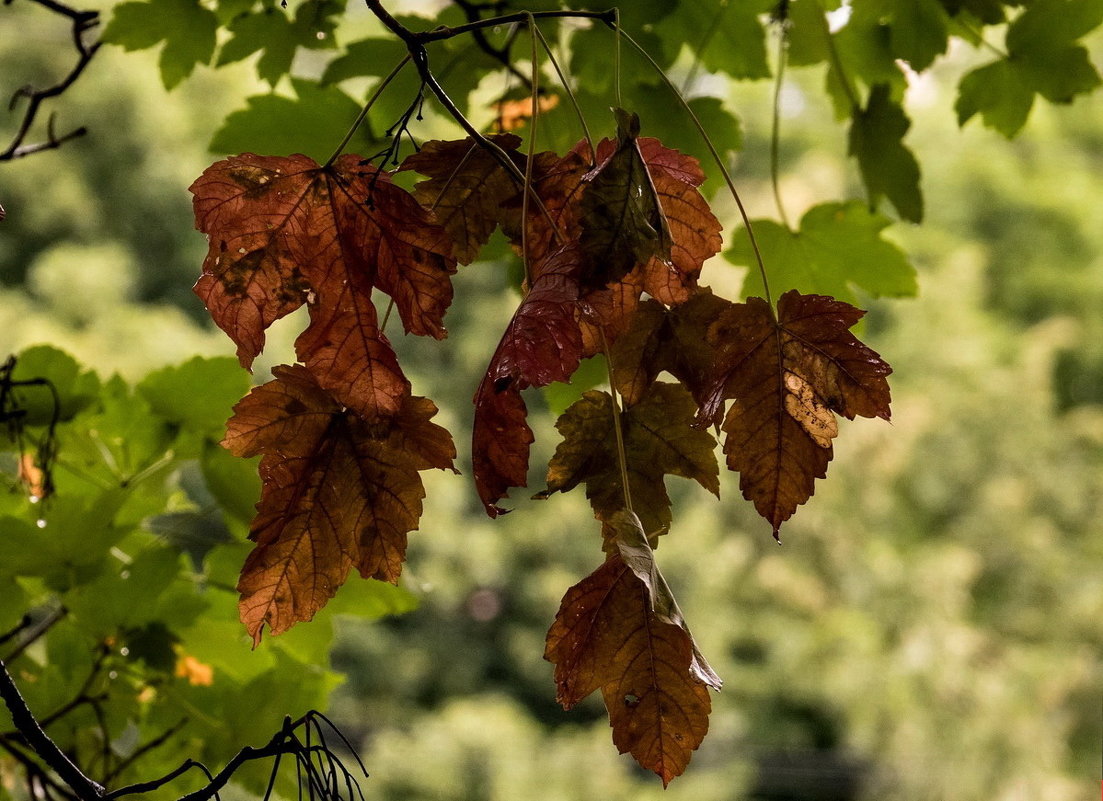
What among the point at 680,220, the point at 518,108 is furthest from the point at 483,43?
the point at 680,220

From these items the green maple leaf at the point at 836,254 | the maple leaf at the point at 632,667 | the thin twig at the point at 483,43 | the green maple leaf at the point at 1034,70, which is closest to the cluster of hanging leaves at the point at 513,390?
the maple leaf at the point at 632,667

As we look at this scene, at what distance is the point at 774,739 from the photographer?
488cm

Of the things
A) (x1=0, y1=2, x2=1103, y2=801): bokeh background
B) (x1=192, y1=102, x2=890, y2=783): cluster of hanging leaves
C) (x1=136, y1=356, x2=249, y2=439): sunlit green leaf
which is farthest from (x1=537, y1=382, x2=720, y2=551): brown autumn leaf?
(x1=0, y1=2, x2=1103, y2=801): bokeh background

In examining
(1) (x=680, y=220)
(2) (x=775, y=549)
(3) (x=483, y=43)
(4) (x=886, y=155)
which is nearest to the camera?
(1) (x=680, y=220)

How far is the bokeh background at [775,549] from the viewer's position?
463 cm

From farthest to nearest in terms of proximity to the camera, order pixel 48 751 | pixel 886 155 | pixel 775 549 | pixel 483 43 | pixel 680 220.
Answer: pixel 775 549, pixel 886 155, pixel 483 43, pixel 680 220, pixel 48 751

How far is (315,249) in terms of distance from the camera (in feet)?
1.28

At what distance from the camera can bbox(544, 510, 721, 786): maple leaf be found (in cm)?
35

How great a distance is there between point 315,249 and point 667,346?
0.14 meters

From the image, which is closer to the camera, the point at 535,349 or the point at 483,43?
the point at 535,349

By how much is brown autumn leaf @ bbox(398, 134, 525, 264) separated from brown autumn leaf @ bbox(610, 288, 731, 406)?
0.07 m

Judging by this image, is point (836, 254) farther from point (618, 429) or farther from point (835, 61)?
point (618, 429)

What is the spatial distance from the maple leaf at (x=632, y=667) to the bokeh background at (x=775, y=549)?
4078 millimetres

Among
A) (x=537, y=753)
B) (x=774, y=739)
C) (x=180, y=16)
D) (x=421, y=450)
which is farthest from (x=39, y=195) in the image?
(x=421, y=450)
